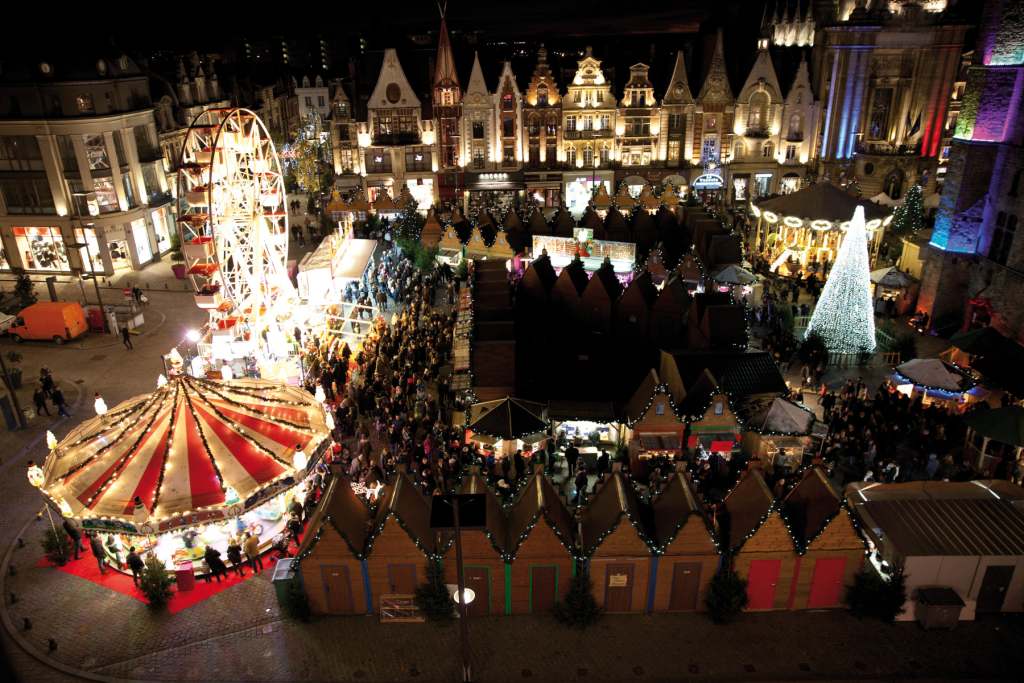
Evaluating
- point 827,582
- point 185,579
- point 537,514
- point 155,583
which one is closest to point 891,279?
point 827,582

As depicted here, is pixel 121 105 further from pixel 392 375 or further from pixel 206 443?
pixel 206 443

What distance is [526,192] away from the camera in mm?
43281

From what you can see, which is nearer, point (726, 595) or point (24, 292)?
point (726, 595)

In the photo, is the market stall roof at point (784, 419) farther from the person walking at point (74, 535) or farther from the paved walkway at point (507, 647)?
the person walking at point (74, 535)

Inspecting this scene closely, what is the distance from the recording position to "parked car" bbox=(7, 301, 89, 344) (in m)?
28.0

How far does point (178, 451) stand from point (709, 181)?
35.4 m

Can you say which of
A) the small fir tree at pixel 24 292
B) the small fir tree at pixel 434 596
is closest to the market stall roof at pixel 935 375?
the small fir tree at pixel 434 596

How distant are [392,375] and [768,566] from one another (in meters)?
12.6

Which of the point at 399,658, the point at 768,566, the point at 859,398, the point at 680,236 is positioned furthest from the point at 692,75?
the point at 399,658

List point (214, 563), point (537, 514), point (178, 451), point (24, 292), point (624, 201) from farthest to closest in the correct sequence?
point (624, 201)
point (24, 292)
point (178, 451)
point (214, 563)
point (537, 514)

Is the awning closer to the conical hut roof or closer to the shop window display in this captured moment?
the conical hut roof

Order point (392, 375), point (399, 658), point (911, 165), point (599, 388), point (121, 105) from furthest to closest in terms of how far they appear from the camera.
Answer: point (911, 165), point (121, 105), point (392, 375), point (599, 388), point (399, 658)

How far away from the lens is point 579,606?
14.0 meters

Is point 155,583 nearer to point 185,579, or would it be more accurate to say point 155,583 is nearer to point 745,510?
point 185,579
